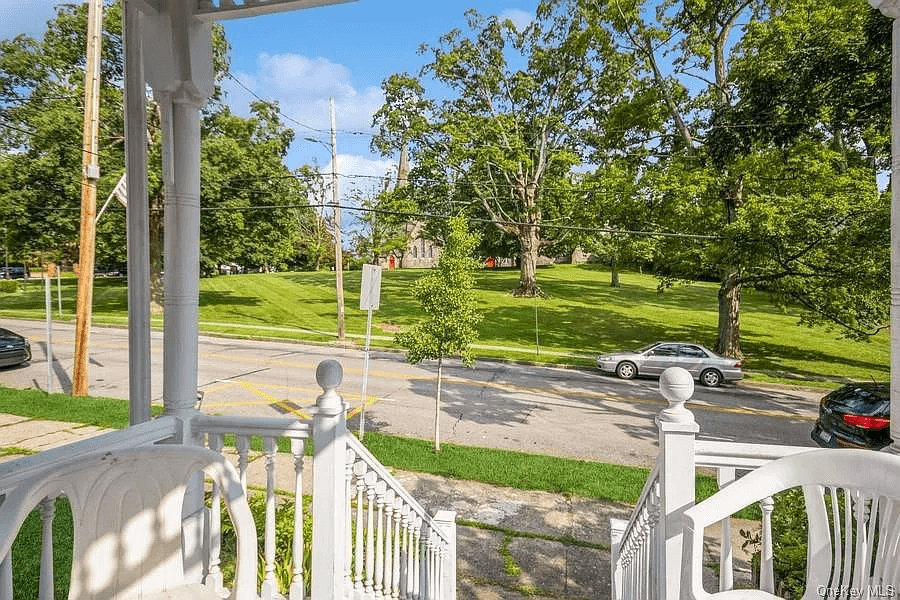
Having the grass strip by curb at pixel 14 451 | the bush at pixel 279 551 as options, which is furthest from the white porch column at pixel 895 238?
the grass strip by curb at pixel 14 451

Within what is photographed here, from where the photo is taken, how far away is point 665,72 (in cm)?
1439

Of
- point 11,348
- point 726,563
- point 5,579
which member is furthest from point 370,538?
point 11,348

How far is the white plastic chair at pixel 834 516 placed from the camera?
131 centimetres

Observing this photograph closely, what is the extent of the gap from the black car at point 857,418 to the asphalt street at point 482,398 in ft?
6.16

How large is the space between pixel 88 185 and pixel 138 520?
297 inches

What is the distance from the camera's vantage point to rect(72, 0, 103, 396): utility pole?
21.5ft

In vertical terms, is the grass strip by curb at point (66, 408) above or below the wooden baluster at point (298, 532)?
below

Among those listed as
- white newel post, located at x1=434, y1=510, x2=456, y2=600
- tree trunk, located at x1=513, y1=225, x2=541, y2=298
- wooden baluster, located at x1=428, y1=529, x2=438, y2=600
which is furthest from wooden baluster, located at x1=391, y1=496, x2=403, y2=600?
tree trunk, located at x1=513, y1=225, x2=541, y2=298

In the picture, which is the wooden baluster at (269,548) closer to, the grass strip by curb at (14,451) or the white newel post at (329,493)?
the white newel post at (329,493)

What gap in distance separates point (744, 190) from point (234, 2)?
13517 millimetres

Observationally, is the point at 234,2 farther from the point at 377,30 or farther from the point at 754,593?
the point at 377,30

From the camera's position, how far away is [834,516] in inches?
54.2

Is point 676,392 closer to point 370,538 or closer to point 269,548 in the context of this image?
point 370,538

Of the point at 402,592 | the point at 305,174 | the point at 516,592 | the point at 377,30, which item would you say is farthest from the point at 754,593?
the point at 305,174
